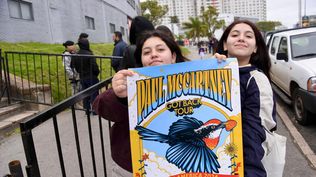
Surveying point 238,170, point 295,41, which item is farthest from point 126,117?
point 295,41

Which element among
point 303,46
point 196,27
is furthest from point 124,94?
point 196,27

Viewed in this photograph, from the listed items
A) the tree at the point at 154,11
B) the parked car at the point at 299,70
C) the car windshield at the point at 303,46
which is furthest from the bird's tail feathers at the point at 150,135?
the tree at the point at 154,11

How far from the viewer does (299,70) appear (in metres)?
5.34

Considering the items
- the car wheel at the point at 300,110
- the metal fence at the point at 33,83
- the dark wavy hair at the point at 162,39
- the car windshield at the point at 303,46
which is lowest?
the car wheel at the point at 300,110

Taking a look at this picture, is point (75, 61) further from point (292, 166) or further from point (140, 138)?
point (140, 138)

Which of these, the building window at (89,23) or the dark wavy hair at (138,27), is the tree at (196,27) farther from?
the dark wavy hair at (138,27)

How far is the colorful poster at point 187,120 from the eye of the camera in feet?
4.88

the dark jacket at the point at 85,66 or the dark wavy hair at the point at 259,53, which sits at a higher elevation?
the dark wavy hair at the point at 259,53

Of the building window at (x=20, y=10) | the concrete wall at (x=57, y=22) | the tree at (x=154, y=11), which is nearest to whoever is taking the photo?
the concrete wall at (x=57, y=22)

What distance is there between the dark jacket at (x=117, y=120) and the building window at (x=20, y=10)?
40.3 feet

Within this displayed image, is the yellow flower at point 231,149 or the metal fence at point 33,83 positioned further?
the metal fence at point 33,83

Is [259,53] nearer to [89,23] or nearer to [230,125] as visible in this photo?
[230,125]

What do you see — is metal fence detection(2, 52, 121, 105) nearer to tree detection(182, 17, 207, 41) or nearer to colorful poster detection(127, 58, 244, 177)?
colorful poster detection(127, 58, 244, 177)

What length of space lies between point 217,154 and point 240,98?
12.2 inches
